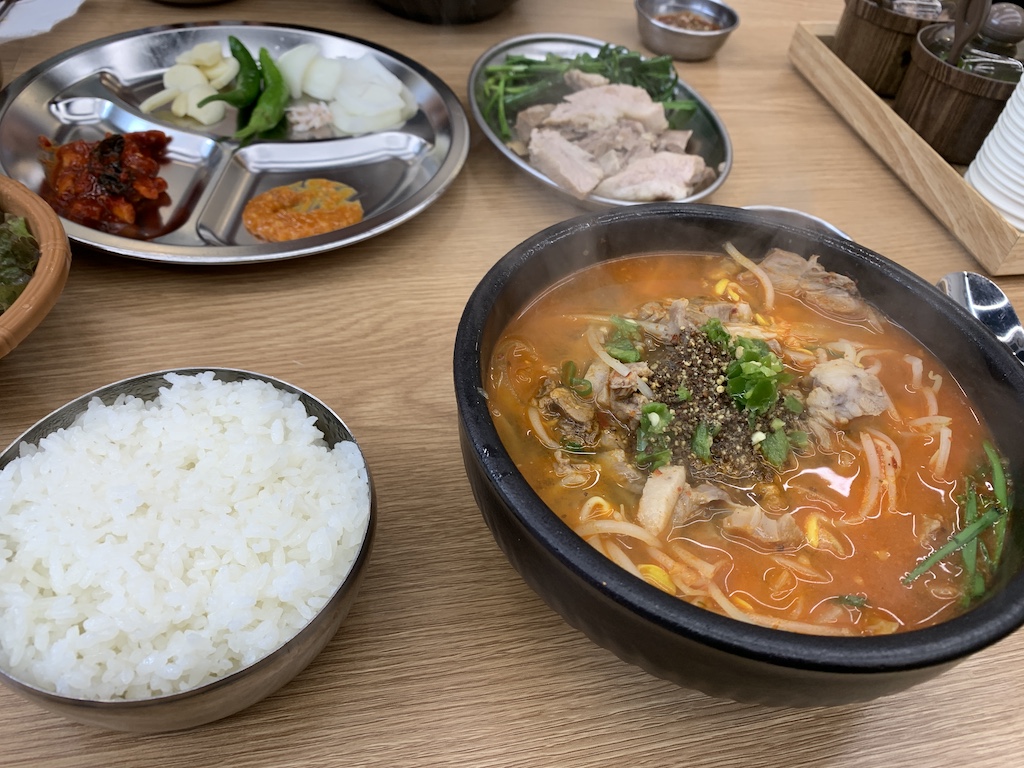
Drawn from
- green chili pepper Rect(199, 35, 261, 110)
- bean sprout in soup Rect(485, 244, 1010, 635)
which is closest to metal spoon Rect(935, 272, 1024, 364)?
bean sprout in soup Rect(485, 244, 1010, 635)

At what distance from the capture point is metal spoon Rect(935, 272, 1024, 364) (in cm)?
183

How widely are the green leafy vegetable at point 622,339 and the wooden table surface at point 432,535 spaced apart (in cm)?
43

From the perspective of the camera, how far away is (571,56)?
300 centimetres

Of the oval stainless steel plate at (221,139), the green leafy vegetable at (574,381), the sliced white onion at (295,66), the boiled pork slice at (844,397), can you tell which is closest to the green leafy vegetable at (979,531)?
the boiled pork slice at (844,397)

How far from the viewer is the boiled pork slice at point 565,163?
2.19 meters

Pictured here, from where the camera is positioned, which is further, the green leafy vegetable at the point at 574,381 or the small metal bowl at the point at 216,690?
the green leafy vegetable at the point at 574,381

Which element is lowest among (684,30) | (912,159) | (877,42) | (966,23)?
(912,159)

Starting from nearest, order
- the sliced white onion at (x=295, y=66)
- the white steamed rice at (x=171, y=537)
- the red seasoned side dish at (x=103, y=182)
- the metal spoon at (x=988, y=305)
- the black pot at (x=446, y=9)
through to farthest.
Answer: the white steamed rice at (x=171, y=537) < the metal spoon at (x=988, y=305) < the red seasoned side dish at (x=103, y=182) < the sliced white onion at (x=295, y=66) < the black pot at (x=446, y=9)

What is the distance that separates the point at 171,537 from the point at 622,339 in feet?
3.06

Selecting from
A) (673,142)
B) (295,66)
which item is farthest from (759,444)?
(295,66)

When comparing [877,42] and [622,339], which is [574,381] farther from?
[877,42]

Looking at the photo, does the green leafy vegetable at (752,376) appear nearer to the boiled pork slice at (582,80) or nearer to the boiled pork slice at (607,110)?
the boiled pork slice at (607,110)

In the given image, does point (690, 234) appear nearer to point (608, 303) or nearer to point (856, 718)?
point (608, 303)

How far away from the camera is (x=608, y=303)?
1560 millimetres
